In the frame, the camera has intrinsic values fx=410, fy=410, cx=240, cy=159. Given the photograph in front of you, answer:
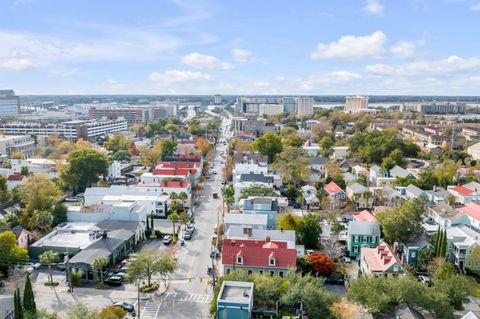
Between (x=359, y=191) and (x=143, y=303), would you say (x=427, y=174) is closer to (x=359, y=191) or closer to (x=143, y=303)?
(x=359, y=191)

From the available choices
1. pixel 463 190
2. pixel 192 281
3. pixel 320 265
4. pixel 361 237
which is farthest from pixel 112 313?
pixel 463 190

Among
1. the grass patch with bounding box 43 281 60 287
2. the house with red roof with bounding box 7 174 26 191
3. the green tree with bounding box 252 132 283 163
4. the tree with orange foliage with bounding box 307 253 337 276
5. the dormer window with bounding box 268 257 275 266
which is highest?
the green tree with bounding box 252 132 283 163

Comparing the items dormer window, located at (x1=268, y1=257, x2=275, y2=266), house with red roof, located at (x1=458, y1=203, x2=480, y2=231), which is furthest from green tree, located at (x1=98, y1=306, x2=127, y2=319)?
house with red roof, located at (x1=458, y1=203, x2=480, y2=231)

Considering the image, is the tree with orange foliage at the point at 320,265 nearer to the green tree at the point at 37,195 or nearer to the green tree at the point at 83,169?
the green tree at the point at 37,195

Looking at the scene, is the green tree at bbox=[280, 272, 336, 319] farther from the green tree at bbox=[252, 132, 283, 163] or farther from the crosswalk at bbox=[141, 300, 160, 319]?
the green tree at bbox=[252, 132, 283, 163]

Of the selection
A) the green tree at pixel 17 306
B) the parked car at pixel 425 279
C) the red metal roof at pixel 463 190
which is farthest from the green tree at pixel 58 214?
the red metal roof at pixel 463 190

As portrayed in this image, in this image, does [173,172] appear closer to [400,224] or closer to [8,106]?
[400,224]
